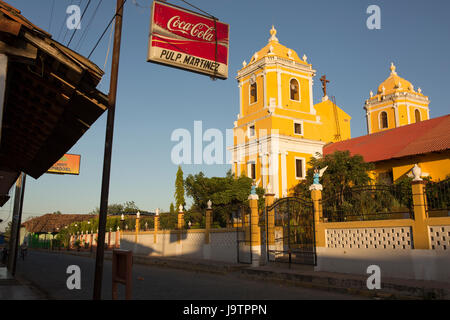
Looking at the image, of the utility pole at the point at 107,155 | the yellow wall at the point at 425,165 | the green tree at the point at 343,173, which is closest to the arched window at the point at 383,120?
the yellow wall at the point at 425,165

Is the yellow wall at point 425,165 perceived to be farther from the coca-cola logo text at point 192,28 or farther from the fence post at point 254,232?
the coca-cola logo text at point 192,28

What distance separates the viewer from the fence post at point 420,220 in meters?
9.70

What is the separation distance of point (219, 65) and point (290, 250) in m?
8.42

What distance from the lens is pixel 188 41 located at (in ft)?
23.0

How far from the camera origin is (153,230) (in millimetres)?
24812

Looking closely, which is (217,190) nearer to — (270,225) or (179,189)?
(270,225)

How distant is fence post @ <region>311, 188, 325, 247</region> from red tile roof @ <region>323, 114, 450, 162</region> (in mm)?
13605

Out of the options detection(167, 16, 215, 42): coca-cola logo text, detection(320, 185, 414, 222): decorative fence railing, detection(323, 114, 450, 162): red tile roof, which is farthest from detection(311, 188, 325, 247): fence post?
detection(323, 114, 450, 162): red tile roof

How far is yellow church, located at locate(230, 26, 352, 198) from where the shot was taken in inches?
1153

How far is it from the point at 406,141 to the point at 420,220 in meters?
18.8

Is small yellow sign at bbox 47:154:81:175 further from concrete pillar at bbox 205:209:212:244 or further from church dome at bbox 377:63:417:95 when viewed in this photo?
church dome at bbox 377:63:417:95

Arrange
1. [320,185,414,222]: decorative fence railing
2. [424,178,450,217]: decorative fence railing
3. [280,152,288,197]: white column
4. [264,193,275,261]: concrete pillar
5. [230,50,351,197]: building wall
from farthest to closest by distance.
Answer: [230,50,351,197]: building wall → [280,152,288,197]: white column → [264,193,275,261]: concrete pillar → [320,185,414,222]: decorative fence railing → [424,178,450,217]: decorative fence railing

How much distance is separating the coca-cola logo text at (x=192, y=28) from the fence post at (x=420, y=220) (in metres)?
6.48

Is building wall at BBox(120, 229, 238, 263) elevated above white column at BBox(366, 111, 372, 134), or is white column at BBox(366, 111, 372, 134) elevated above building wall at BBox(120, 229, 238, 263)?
white column at BBox(366, 111, 372, 134)
